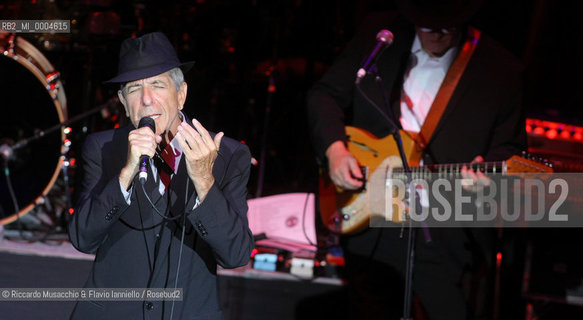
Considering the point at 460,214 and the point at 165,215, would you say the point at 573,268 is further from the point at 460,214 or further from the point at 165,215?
the point at 165,215

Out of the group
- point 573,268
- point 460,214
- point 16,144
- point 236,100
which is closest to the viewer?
point 460,214

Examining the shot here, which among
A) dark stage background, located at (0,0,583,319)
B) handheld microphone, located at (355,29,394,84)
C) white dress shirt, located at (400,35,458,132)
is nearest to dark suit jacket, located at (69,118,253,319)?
handheld microphone, located at (355,29,394,84)

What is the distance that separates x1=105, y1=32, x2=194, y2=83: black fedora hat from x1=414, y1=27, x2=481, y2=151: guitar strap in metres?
1.73

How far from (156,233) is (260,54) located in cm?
435

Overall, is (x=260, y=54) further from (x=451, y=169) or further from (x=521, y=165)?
(x=521, y=165)

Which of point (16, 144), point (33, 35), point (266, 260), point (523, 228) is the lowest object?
point (266, 260)

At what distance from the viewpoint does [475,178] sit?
3.56 metres

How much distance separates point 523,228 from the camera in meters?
4.23

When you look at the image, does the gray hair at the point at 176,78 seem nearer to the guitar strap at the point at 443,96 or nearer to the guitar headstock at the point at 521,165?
the guitar strap at the point at 443,96

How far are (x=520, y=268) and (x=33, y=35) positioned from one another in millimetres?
4314

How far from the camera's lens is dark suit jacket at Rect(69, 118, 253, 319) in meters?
2.44

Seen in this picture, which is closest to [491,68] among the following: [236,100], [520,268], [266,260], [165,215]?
[520,268]

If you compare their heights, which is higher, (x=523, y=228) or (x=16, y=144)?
(x=16, y=144)

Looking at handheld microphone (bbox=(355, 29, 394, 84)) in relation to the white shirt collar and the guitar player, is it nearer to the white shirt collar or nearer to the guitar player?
the guitar player
